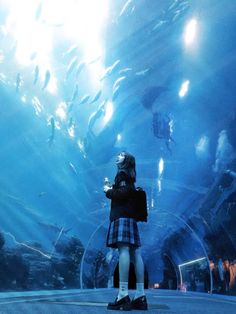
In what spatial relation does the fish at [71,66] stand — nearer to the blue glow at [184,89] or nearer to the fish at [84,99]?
the fish at [84,99]

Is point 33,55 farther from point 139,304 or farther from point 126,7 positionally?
point 139,304

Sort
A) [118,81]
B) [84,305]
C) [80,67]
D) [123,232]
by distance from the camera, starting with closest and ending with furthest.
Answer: [123,232]
[84,305]
[80,67]
[118,81]

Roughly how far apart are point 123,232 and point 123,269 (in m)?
0.35

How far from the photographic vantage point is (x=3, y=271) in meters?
9.55

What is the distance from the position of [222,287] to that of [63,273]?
17.9 ft

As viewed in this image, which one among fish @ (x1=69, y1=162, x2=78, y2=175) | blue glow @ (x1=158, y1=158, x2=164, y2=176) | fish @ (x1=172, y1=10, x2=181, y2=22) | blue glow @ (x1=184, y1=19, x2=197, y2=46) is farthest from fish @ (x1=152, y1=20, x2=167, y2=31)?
fish @ (x1=69, y1=162, x2=78, y2=175)

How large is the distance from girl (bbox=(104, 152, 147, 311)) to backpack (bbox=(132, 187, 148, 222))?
0.04 meters

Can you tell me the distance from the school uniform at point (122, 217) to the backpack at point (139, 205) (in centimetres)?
4

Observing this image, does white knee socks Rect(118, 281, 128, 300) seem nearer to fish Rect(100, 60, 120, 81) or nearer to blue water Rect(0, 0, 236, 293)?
blue water Rect(0, 0, 236, 293)

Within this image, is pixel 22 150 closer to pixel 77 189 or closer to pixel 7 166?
pixel 7 166

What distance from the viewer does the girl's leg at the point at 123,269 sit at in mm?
3710

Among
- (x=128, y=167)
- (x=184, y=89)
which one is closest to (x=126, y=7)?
(x=184, y=89)

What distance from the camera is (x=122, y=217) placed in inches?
156

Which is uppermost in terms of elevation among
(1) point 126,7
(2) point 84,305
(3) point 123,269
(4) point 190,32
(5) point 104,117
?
(1) point 126,7
